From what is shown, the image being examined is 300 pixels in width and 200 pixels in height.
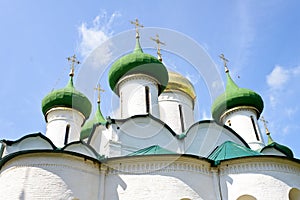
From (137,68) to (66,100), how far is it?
222cm

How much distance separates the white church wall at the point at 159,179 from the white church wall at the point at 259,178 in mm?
341

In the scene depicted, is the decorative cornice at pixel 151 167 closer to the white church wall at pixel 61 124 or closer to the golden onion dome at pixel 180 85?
the white church wall at pixel 61 124

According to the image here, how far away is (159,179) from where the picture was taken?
602cm

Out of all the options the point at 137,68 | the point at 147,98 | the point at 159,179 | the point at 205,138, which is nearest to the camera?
the point at 159,179

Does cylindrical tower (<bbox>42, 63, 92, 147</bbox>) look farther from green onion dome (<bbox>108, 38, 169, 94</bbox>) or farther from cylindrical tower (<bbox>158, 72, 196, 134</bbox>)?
cylindrical tower (<bbox>158, 72, 196, 134</bbox>)

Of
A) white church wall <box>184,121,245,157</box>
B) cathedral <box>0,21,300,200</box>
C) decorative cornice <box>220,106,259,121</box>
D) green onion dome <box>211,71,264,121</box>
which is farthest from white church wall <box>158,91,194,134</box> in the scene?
white church wall <box>184,121,245,157</box>

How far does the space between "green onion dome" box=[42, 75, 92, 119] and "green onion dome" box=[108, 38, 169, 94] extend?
3.45 ft

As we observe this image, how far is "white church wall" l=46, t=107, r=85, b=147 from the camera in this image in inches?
364

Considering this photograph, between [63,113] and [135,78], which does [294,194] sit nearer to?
[135,78]

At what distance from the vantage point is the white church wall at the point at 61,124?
9.25 meters

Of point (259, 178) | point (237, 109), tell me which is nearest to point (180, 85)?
point (237, 109)

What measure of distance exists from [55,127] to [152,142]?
10.4ft

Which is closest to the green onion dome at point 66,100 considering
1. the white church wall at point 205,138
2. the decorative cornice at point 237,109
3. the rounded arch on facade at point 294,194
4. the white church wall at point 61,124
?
the white church wall at point 61,124

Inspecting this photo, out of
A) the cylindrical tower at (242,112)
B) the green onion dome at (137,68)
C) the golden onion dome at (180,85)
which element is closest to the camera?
the green onion dome at (137,68)
